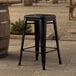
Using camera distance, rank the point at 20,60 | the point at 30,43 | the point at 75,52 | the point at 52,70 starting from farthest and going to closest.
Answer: the point at 30,43 < the point at 75,52 < the point at 20,60 < the point at 52,70

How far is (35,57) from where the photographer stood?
8.60m

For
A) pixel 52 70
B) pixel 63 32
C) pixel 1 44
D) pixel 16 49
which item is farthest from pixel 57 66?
pixel 63 32

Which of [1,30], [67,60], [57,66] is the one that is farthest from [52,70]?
[1,30]

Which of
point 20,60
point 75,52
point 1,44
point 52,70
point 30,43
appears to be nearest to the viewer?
point 52,70

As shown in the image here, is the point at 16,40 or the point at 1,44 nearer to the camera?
the point at 1,44

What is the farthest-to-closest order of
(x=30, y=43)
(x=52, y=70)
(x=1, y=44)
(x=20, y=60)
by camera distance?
(x=30, y=43) → (x=1, y=44) → (x=20, y=60) → (x=52, y=70)

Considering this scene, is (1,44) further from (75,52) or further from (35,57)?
(75,52)

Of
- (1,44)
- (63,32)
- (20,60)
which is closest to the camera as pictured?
(20,60)

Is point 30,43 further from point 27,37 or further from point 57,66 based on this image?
point 57,66

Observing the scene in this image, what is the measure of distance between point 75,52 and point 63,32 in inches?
163

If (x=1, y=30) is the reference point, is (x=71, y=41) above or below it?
below

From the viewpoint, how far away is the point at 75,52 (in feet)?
31.1

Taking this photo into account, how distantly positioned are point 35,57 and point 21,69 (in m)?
1.05

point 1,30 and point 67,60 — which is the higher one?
point 1,30
